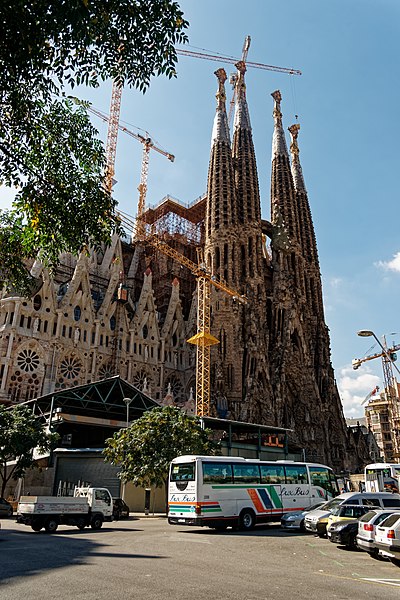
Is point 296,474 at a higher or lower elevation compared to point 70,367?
lower

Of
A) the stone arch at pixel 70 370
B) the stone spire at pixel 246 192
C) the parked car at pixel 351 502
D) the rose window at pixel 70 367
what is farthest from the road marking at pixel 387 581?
the stone spire at pixel 246 192

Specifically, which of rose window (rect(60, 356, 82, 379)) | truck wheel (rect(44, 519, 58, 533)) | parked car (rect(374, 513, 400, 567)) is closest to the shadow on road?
truck wheel (rect(44, 519, 58, 533))

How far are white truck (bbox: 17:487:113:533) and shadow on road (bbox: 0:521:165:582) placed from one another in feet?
6.92

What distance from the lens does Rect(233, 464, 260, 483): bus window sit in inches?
794

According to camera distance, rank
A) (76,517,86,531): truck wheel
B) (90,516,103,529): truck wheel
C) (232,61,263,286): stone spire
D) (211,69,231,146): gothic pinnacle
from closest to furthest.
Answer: (76,517,86,531): truck wheel → (90,516,103,529): truck wheel → (232,61,263,286): stone spire → (211,69,231,146): gothic pinnacle

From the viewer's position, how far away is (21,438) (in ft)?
96.8

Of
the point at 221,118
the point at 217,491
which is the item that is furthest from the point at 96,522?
the point at 221,118

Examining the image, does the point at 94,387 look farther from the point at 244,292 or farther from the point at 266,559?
the point at 244,292

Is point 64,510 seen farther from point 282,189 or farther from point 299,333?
point 282,189

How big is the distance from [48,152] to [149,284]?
54.2m

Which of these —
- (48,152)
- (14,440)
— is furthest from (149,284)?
(48,152)

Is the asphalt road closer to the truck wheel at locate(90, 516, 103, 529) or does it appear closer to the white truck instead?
the white truck

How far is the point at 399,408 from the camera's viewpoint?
91.4 meters

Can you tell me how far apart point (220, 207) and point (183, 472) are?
5350cm
